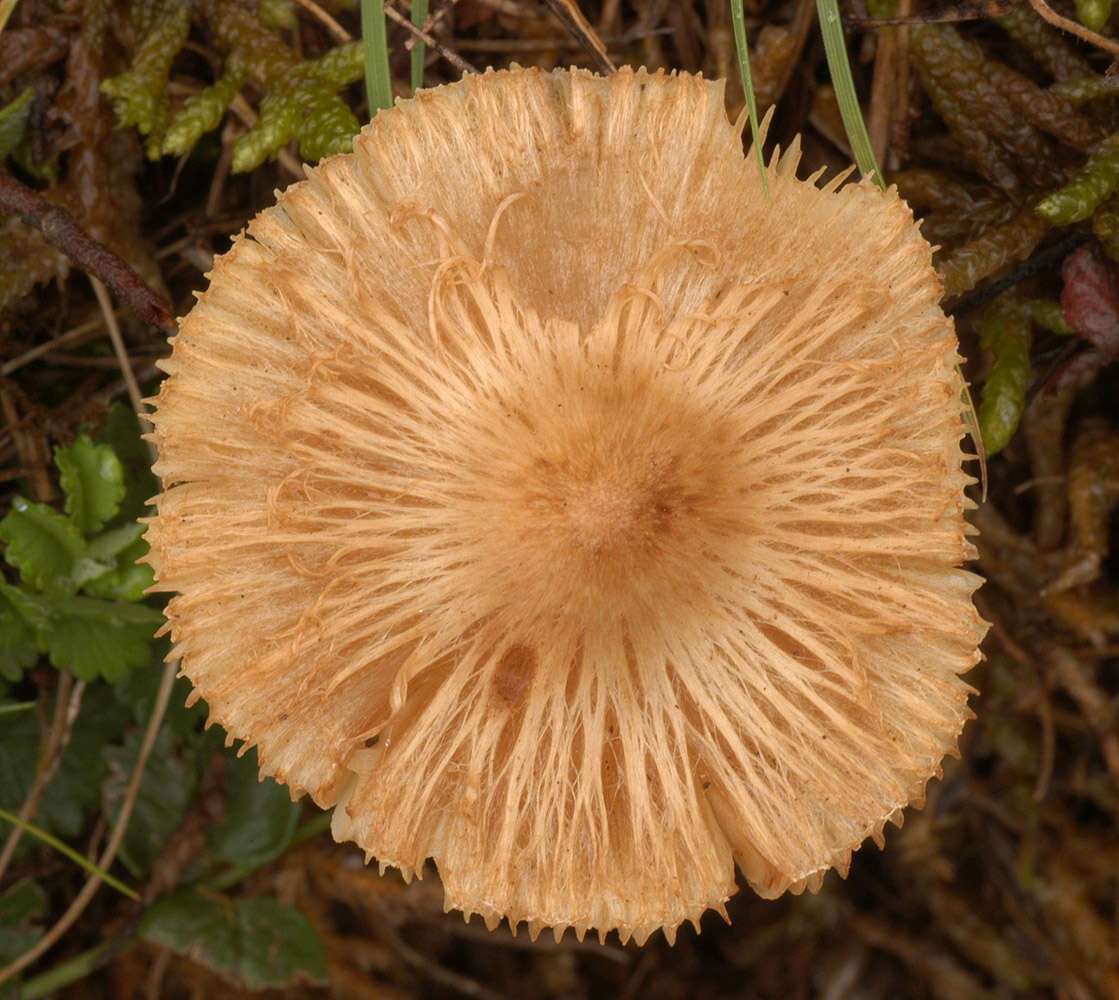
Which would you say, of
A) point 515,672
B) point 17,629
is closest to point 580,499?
point 515,672

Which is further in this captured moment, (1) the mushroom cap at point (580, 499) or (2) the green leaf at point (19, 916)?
(2) the green leaf at point (19, 916)

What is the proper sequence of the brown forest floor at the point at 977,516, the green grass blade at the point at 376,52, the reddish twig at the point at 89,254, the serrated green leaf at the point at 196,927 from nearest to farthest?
the green grass blade at the point at 376,52 → the reddish twig at the point at 89,254 → the brown forest floor at the point at 977,516 → the serrated green leaf at the point at 196,927

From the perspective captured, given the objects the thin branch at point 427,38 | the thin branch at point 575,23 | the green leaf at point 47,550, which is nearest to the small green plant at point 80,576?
the green leaf at point 47,550

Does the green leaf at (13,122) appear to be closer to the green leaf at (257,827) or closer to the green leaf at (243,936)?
the green leaf at (257,827)

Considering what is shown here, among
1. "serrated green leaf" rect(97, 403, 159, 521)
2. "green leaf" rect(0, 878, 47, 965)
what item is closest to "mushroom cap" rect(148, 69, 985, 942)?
"serrated green leaf" rect(97, 403, 159, 521)

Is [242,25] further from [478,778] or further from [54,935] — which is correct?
[54,935]

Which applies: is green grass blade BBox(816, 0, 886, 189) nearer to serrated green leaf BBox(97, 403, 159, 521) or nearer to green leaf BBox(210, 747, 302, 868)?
serrated green leaf BBox(97, 403, 159, 521)
